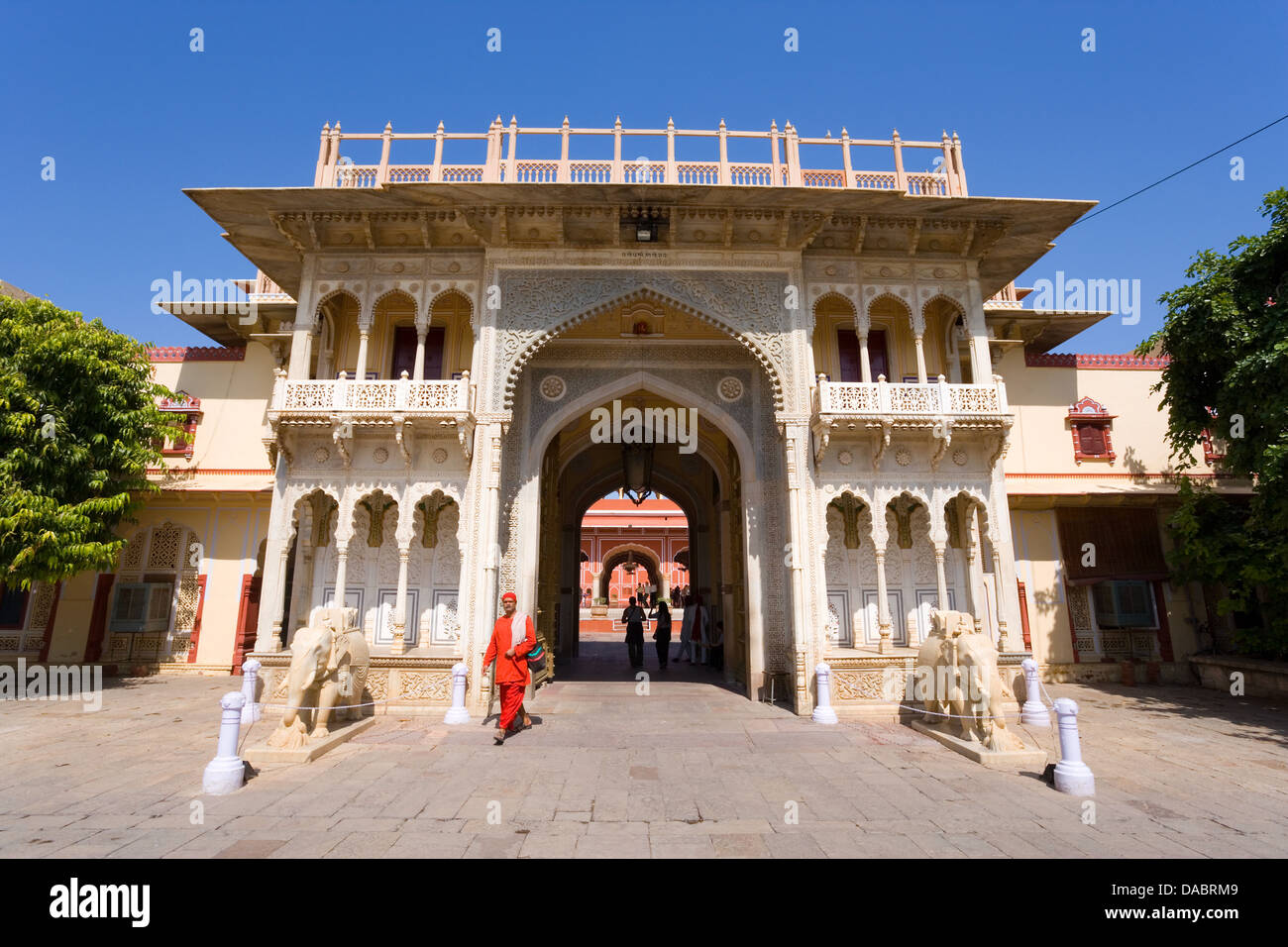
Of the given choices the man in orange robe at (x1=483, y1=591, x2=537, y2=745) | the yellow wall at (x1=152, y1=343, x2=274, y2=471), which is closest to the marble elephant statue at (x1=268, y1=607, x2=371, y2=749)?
the man in orange robe at (x1=483, y1=591, x2=537, y2=745)

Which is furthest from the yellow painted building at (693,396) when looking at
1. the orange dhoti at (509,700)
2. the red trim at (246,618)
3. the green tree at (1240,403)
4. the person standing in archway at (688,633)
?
the person standing in archway at (688,633)

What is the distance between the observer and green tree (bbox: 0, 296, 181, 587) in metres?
10.6

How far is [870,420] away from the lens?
1007 centimetres

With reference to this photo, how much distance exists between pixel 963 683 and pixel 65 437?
1555 cm

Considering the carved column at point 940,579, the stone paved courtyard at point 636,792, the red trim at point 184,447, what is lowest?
the stone paved courtyard at point 636,792

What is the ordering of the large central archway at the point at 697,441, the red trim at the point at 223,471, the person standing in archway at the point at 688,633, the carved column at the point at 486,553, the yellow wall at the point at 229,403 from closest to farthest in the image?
1. the carved column at the point at 486,553
2. the large central archway at the point at 697,441
3. the red trim at the point at 223,471
4. the yellow wall at the point at 229,403
5. the person standing in archway at the point at 688,633

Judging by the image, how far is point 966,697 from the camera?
720 cm

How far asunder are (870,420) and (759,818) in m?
7.02

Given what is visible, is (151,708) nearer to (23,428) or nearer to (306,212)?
(23,428)

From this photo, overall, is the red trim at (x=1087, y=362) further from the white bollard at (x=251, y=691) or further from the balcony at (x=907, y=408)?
the white bollard at (x=251, y=691)

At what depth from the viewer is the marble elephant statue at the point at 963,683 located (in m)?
6.79

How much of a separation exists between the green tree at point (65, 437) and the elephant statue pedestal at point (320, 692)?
720 cm

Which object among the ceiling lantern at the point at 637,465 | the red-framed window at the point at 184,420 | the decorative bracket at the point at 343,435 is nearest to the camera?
the decorative bracket at the point at 343,435

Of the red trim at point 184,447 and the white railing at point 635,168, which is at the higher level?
the white railing at point 635,168
